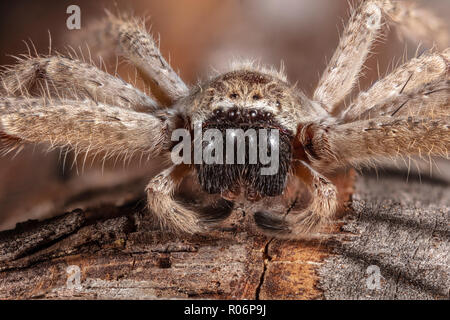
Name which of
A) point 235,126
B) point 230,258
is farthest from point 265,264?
point 235,126

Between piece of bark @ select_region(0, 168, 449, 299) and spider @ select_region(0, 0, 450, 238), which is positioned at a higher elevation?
spider @ select_region(0, 0, 450, 238)

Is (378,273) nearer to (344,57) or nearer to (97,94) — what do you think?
(344,57)

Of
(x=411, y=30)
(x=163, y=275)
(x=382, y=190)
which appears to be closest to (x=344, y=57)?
(x=411, y=30)

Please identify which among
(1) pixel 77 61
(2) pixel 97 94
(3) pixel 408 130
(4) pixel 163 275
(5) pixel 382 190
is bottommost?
(4) pixel 163 275

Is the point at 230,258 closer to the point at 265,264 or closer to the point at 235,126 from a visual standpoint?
the point at 265,264

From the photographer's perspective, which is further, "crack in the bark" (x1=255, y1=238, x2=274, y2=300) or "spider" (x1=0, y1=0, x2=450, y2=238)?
"spider" (x1=0, y1=0, x2=450, y2=238)
